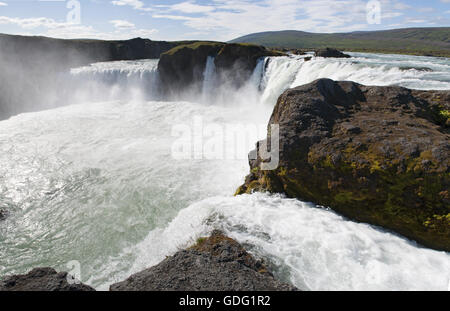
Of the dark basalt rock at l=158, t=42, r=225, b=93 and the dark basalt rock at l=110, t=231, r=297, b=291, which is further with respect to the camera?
the dark basalt rock at l=158, t=42, r=225, b=93

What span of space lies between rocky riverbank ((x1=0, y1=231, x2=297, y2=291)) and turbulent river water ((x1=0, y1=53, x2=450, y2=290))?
981 mm

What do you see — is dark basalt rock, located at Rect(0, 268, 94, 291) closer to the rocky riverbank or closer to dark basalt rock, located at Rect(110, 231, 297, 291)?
the rocky riverbank

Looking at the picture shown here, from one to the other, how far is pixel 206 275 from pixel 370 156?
14.9 feet

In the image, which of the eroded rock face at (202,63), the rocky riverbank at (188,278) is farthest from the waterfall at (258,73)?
the rocky riverbank at (188,278)

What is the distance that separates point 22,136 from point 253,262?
2325 cm

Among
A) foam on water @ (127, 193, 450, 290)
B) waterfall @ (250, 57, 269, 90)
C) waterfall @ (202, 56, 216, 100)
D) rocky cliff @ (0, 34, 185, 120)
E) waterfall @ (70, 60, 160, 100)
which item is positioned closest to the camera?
foam on water @ (127, 193, 450, 290)

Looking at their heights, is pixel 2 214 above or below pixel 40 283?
below

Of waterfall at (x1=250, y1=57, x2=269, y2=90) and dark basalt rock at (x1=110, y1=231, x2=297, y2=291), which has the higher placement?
waterfall at (x1=250, y1=57, x2=269, y2=90)

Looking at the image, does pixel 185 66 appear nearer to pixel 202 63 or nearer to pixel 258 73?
pixel 202 63

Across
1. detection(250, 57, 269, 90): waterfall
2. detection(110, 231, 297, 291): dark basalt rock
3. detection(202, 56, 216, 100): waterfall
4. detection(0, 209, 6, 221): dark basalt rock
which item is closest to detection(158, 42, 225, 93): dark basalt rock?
detection(202, 56, 216, 100): waterfall

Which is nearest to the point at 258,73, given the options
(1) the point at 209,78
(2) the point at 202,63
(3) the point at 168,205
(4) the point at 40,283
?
(1) the point at 209,78

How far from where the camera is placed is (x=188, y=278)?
3.68 m

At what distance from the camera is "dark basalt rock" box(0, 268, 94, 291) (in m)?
3.51

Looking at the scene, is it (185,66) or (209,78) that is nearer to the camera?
(209,78)
